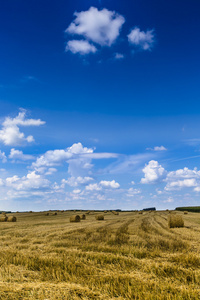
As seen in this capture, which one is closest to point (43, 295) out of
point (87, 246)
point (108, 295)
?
point (108, 295)

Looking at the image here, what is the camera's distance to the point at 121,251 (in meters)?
8.19

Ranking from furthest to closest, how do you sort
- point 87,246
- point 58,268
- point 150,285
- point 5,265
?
point 87,246, point 5,265, point 58,268, point 150,285

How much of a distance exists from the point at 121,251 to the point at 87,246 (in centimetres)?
166

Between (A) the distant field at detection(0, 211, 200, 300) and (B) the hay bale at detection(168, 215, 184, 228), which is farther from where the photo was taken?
(B) the hay bale at detection(168, 215, 184, 228)

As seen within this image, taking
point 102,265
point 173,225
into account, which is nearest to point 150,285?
point 102,265

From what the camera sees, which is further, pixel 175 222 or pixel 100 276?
pixel 175 222

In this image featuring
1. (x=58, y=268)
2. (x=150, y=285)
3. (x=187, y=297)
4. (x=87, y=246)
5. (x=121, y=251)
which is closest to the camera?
(x=187, y=297)

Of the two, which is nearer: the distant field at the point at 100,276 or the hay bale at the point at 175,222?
the distant field at the point at 100,276

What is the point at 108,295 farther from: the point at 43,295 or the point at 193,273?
the point at 193,273

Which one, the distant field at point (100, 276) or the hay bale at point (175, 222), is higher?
the distant field at point (100, 276)

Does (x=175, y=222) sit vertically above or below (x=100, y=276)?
below

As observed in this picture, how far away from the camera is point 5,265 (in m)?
7.00

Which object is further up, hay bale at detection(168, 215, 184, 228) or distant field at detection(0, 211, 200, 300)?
distant field at detection(0, 211, 200, 300)

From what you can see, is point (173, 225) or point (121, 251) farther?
point (173, 225)
